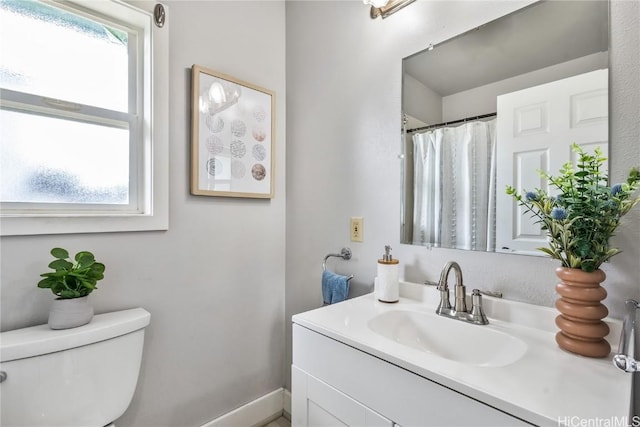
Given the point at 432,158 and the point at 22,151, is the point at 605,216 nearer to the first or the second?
the point at 432,158

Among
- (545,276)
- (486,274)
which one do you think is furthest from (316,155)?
(545,276)

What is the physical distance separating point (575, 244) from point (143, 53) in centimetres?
166

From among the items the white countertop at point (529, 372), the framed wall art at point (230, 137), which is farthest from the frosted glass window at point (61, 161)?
the white countertop at point (529, 372)

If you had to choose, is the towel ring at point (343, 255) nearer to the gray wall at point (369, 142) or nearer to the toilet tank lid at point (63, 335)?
the gray wall at point (369, 142)

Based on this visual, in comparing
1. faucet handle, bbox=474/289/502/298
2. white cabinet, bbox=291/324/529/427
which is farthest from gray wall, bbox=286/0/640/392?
Result: white cabinet, bbox=291/324/529/427

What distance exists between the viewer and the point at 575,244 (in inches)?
28.4

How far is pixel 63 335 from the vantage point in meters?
0.94

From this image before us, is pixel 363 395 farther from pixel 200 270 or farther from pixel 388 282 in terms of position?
pixel 200 270

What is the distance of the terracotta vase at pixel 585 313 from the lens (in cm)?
70

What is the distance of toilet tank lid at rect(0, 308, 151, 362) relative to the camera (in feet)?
2.86

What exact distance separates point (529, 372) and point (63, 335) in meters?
1.28

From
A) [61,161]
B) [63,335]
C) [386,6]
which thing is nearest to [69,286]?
[63,335]

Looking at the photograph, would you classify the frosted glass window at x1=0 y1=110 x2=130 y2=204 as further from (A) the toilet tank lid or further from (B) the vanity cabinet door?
(B) the vanity cabinet door

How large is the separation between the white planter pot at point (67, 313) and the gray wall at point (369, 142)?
3.15ft
